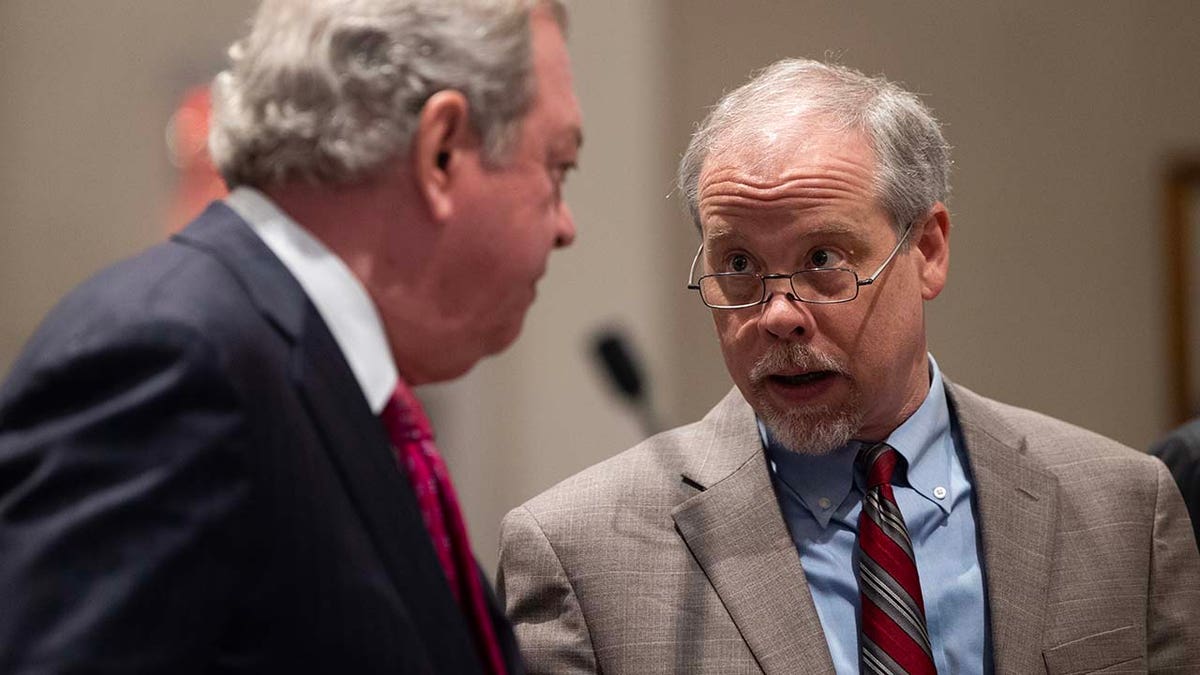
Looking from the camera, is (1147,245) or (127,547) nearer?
(127,547)

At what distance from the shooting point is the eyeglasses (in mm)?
2064

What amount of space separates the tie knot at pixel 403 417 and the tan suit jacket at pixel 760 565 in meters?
0.60

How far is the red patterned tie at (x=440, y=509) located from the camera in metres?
1.46

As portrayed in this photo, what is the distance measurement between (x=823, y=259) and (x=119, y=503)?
1.19 m

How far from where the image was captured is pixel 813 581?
2.04 meters

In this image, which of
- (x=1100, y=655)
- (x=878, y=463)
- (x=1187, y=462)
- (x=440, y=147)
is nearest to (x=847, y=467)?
(x=878, y=463)

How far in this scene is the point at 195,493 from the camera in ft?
3.76

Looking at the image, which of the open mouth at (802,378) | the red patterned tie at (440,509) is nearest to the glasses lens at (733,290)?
the open mouth at (802,378)

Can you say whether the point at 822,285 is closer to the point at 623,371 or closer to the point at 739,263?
the point at 739,263

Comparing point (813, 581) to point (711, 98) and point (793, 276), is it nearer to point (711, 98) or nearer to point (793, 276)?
point (793, 276)

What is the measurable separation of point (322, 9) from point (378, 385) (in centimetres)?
34

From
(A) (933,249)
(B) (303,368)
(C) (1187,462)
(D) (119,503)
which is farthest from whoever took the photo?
(C) (1187,462)

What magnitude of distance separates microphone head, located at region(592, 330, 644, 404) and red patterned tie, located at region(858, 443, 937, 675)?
35 centimetres

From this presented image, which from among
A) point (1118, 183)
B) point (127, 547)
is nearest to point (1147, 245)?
point (1118, 183)
